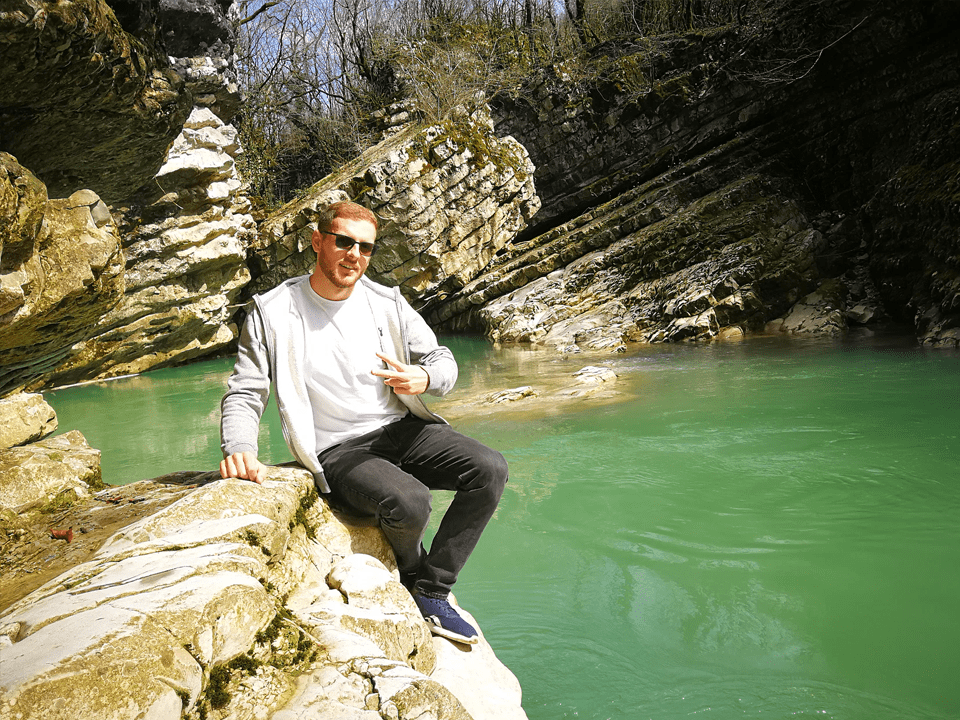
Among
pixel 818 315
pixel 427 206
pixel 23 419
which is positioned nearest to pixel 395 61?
pixel 427 206

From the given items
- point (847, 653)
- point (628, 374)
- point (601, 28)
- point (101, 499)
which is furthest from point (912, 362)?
point (601, 28)

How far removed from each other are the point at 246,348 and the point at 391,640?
122 cm

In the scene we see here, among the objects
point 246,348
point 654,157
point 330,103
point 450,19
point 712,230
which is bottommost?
point 246,348

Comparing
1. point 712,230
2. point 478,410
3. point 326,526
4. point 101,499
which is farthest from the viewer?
point 712,230

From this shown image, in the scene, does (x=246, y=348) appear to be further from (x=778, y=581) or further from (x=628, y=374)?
(x=628, y=374)

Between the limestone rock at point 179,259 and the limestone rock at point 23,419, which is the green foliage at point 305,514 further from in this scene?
the limestone rock at point 179,259

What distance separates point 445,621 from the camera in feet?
8.16

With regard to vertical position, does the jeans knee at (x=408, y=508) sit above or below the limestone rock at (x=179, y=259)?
below

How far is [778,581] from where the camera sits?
131 inches

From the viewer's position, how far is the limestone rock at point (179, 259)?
1156 centimetres

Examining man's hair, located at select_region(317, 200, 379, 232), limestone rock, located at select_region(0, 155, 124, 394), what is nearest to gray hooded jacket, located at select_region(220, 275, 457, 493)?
man's hair, located at select_region(317, 200, 379, 232)

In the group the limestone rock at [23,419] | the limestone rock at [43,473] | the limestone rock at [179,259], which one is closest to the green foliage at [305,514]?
the limestone rock at [43,473]

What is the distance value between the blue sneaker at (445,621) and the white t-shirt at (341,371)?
0.70m

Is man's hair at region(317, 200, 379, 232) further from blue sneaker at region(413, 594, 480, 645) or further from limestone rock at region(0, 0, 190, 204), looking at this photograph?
limestone rock at region(0, 0, 190, 204)
